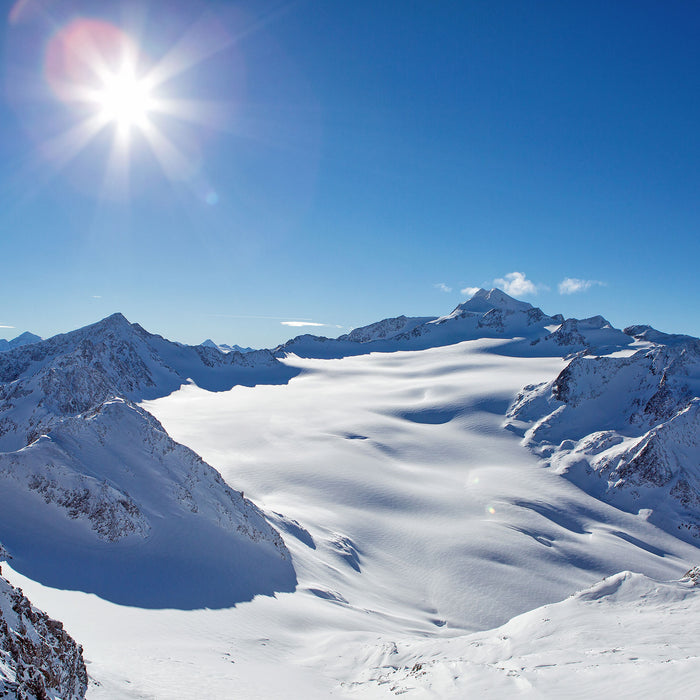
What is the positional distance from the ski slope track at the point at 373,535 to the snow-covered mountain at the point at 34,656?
1.08 metres

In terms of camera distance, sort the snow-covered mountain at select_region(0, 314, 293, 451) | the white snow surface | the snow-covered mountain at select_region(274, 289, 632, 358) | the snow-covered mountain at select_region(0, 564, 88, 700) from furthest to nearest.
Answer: the snow-covered mountain at select_region(274, 289, 632, 358)
the snow-covered mountain at select_region(0, 314, 293, 451)
the white snow surface
the snow-covered mountain at select_region(0, 564, 88, 700)

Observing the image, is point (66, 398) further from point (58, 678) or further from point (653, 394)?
point (653, 394)

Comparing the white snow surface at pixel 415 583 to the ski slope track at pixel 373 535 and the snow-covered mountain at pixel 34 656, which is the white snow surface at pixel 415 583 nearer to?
the ski slope track at pixel 373 535

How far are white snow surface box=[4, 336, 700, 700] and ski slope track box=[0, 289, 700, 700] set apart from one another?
0.47 feet

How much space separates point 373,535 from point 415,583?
6.34m

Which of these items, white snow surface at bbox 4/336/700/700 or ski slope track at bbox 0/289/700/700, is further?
ski slope track at bbox 0/289/700/700

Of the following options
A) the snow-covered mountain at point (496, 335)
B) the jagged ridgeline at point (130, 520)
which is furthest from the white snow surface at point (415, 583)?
the snow-covered mountain at point (496, 335)

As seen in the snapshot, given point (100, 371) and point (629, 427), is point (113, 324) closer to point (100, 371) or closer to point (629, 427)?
point (100, 371)

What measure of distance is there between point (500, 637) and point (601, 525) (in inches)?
1506

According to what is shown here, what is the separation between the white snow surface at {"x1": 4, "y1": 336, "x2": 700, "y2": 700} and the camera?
11.8 metres

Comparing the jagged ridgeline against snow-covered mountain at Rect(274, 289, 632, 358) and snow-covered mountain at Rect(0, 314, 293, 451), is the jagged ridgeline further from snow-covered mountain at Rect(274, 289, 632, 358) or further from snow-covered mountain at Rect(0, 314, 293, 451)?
snow-covered mountain at Rect(274, 289, 632, 358)

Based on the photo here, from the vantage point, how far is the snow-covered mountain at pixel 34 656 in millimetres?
6664

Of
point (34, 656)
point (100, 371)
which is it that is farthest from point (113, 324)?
point (34, 656)

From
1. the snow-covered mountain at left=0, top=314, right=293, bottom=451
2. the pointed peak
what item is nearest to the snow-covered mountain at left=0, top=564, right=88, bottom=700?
the snow-covered mountain at left=0, top=314, right=293, bottom=451
